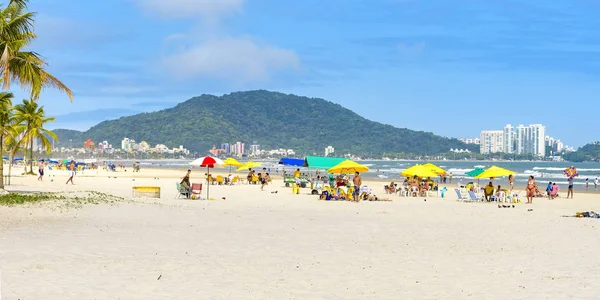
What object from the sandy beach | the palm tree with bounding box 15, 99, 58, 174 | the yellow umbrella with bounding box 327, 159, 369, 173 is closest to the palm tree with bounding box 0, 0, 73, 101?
the sandy beach

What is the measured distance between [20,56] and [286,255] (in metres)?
13.6

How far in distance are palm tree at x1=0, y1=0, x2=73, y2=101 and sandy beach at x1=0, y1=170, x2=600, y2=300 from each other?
4796 millimetres

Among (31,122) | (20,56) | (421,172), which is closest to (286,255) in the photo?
(20,56)

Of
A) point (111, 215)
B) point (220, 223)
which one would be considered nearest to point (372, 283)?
point (220, 223)

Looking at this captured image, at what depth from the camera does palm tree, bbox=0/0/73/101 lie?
19188mm

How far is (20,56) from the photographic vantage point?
64.8ft

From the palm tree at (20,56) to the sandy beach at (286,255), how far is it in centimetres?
480

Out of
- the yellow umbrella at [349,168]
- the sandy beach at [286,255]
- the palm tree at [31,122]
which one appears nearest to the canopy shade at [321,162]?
the yellow umbrella at [349,168]

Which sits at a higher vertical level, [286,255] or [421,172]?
[421,172]

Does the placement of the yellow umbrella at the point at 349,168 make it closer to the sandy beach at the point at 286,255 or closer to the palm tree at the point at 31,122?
the sandy beach at the point at 286,255

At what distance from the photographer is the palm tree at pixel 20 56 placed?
19188mm

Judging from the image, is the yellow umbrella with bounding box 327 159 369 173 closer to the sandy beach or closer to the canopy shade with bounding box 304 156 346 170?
the canopy shade with bounding box 304 156 346 170

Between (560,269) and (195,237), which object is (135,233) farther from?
(560,269)

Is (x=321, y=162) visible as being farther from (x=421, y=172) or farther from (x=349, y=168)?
(x=421, y=172)
